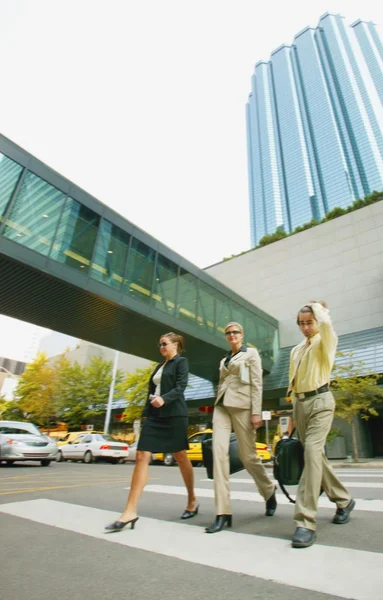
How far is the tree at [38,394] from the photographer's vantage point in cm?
3472

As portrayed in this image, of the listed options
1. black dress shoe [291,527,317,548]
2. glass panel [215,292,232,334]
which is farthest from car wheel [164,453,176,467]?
black dress shoe [291,527,317,548]

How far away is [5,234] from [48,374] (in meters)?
27.9

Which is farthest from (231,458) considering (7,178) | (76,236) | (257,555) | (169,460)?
(169,460)

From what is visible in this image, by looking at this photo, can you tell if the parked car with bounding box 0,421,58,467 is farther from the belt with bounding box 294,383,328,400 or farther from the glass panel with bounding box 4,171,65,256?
the belt with bounding box 294,383,328,400

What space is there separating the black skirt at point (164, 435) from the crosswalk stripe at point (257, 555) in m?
0.60

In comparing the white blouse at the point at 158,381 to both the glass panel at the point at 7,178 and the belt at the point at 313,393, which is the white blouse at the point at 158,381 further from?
the glass panel at the point at 7,178

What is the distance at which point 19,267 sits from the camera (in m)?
11.9

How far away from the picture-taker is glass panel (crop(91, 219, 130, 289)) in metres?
14.0

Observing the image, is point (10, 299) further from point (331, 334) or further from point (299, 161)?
point (299, 161)

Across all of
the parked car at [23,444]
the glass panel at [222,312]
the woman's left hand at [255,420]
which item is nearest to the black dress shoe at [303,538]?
the woman's left hand at [255,420]

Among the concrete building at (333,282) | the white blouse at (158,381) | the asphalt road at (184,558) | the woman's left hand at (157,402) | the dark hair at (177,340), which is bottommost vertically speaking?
the asphalt road at (184,558)

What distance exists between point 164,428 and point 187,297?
15.2 metres

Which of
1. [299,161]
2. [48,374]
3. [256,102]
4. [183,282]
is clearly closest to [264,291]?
[183,282]

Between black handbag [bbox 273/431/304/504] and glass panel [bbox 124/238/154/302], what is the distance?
12.6m
